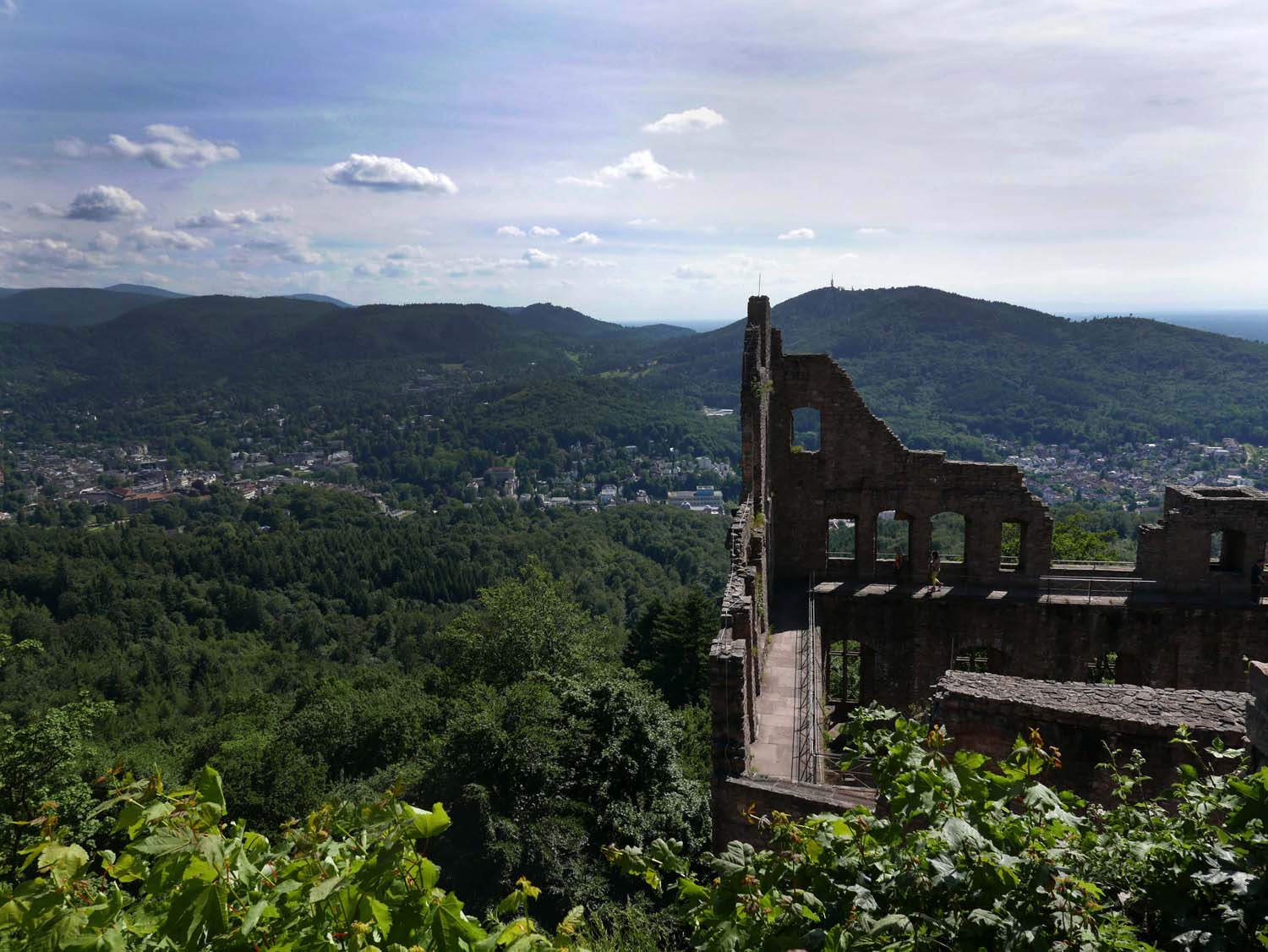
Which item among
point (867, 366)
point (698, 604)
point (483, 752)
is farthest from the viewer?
point (867, 366)

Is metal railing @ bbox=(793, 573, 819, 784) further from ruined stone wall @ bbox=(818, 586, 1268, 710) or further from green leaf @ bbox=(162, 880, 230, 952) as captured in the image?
green leaf @ bbox=(162, 880, 230, 952)

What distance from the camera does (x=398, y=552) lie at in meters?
113

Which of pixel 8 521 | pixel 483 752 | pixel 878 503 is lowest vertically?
pixel 8 521

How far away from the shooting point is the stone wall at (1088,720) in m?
9.88

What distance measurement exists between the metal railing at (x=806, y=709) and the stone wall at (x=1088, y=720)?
92.4 inches

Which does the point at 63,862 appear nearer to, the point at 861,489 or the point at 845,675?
the point at 845,675

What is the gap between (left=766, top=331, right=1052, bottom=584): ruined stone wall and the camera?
19.8m

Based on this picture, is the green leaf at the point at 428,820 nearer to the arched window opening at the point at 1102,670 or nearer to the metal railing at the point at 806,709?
the metal railing at the point at 806,709

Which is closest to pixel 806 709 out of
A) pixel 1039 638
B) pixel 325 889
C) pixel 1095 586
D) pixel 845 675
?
pixel 845 675

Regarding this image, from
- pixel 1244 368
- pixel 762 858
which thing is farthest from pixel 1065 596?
pixel 1244 368

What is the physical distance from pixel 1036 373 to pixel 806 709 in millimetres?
148465

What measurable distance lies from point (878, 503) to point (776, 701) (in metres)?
7.85

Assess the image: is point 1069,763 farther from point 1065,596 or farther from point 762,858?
point 1065,596

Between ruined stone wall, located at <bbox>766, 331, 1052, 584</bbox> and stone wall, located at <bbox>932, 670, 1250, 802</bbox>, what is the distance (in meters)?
8.81
